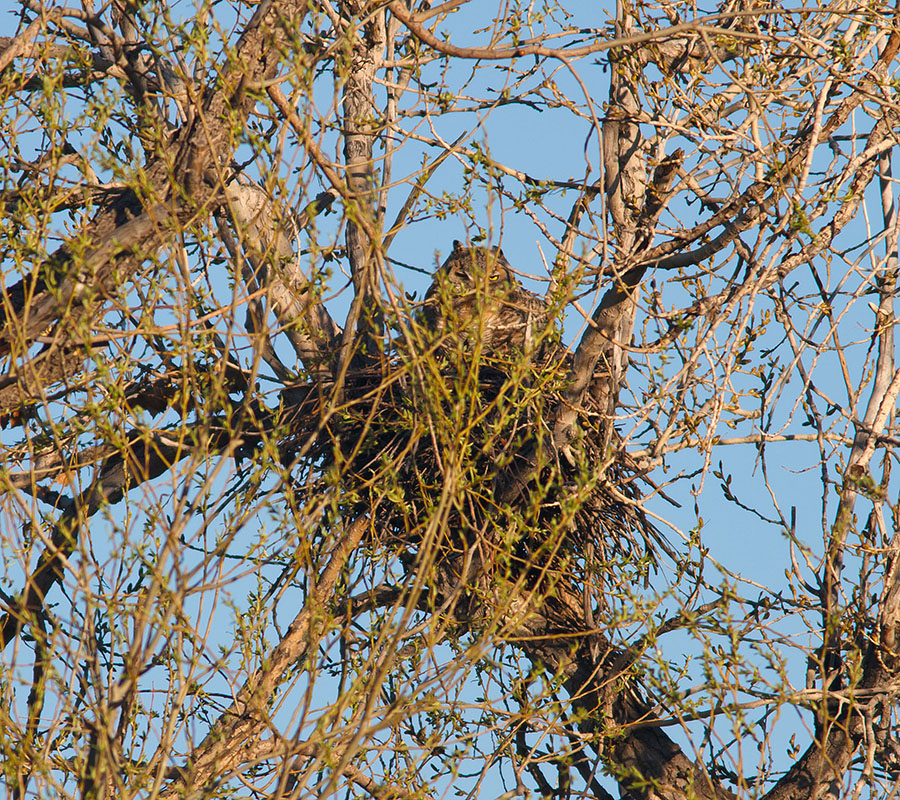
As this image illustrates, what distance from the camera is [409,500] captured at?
4.84 metres

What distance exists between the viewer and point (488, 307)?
12.9ft

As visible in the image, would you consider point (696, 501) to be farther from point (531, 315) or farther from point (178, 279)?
point (178, 279)

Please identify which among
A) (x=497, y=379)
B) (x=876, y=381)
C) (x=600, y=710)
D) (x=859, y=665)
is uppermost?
(x=497, y=379)

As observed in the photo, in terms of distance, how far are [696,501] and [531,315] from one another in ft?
3.49

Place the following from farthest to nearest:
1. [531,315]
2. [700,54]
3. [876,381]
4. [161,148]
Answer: [700,54] → [876,381] → [531,315] → [161,148]

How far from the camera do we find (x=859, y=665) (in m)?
3.81

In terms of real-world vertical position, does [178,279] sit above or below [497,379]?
below

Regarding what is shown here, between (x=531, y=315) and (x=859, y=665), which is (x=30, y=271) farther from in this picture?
(x=859, y=665)

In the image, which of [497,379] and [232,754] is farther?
[497,379]

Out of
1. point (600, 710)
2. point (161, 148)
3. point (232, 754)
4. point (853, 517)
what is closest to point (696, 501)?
point (853, 517)

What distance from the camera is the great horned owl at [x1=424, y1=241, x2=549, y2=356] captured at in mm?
3672

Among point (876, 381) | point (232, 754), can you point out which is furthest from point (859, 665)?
point (232, 754)

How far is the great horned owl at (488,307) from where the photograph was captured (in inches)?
145

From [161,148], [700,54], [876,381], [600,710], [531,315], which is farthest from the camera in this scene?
[700,54]
